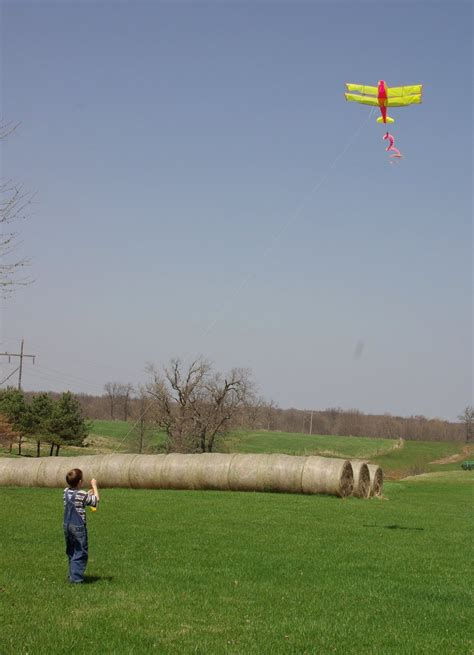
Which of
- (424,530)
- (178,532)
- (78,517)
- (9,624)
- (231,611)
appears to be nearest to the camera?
(9,624)

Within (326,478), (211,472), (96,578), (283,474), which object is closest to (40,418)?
(211,472)

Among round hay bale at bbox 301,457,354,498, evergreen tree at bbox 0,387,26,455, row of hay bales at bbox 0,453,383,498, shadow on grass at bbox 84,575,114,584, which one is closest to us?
shadow on grass at bbox 84,575,114,584

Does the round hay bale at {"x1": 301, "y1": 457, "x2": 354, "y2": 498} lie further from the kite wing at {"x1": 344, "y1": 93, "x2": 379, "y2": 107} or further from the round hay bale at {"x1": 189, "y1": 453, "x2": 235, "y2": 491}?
the kite wing at {"x1": 344, "y1": 93, "x2": 379, "y2": 107}

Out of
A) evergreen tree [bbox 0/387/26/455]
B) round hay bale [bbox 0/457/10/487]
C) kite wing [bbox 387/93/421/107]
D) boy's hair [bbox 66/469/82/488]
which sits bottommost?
round hay bale [bbox 0/457/10/487]

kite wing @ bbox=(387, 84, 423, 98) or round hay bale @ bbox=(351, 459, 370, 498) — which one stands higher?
kite wing @ bbox=(387, 84, 423, 98)

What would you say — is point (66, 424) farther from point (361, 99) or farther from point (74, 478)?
point (74, 478)

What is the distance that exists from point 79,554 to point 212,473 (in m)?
19.6

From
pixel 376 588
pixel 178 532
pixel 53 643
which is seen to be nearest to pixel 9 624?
pixel 53 643

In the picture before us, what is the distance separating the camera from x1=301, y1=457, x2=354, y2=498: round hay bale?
2873 centimetres

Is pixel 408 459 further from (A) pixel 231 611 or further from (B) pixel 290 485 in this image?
(A) pixel 231 611

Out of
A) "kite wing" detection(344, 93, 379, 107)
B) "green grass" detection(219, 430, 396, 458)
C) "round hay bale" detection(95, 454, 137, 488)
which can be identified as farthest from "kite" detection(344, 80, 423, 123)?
"green grass" detection(219, 430, 396, 458)

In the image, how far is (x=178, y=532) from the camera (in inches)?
681

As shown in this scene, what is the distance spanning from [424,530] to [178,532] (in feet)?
19.6

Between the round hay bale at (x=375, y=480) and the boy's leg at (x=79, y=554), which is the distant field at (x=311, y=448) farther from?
the boy's leg at (x=79, y=554)
